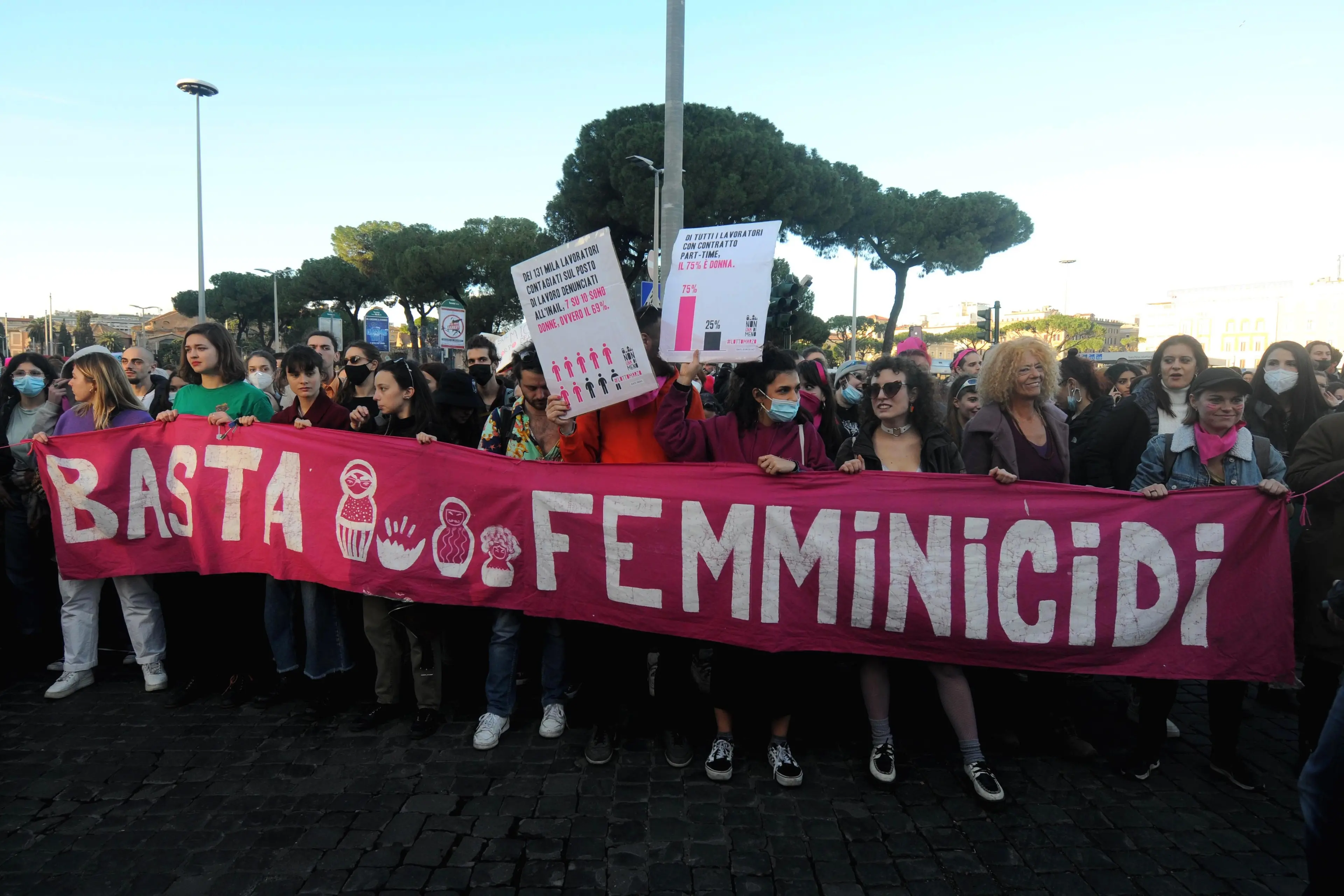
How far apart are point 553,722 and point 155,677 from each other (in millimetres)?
2345

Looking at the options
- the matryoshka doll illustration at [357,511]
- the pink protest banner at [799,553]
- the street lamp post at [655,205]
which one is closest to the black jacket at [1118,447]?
the pink protest banner at [799,553]

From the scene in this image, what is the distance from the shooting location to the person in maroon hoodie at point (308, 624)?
13.4ft

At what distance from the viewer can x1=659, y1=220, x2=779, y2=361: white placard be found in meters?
3.43

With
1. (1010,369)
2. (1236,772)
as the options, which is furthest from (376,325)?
(1236,772)

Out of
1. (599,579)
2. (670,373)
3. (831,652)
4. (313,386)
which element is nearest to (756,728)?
(831,652)

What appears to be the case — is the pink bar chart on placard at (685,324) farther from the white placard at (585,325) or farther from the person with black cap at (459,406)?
the person with black cap at (459,406)

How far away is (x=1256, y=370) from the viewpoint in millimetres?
5195

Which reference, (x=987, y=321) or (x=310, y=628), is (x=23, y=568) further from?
(x=987, y=321)

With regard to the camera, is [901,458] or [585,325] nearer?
[585,325]

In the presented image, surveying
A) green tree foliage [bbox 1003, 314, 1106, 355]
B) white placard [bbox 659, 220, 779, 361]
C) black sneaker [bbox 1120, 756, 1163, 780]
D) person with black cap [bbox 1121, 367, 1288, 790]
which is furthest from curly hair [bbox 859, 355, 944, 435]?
green tree foliage [bbox 1003, 314, 1106, 355]

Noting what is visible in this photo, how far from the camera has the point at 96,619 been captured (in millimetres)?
4461

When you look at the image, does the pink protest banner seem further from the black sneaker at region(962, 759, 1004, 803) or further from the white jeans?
the white jeans

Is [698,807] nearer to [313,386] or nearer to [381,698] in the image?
[381,698]

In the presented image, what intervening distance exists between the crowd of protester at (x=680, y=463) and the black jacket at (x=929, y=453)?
0.01 meters
